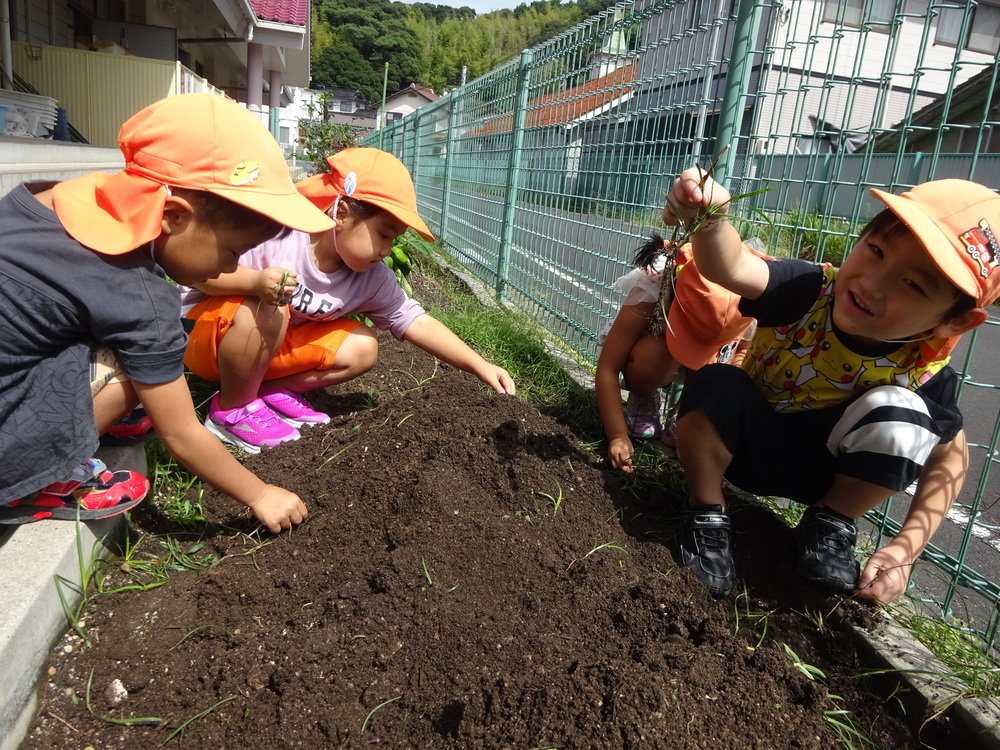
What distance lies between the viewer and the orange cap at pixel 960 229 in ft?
4.48

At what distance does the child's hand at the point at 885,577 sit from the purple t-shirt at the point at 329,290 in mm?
1647

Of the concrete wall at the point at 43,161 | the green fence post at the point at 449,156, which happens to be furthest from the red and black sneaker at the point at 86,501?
the green fence post at the point at 449,156

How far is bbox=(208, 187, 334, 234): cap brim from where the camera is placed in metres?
1.38

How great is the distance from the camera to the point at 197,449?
1590 millimetres

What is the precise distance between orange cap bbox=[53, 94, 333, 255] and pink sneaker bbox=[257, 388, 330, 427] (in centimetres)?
119

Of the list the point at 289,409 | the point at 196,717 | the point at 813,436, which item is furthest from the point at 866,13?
the point at 196,717

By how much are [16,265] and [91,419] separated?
1.24 feet

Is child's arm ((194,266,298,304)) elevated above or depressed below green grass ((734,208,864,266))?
below

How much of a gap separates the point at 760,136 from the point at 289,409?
1.92 meters

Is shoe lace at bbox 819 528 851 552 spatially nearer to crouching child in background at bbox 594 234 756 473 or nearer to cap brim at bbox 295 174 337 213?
crouching child in background at bbox 594 234 756 473

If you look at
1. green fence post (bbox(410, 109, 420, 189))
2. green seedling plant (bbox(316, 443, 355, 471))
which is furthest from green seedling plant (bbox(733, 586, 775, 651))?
green fence post (bbox(410, 109, 420, 189))

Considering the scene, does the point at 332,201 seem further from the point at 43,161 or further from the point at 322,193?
the point at 43,161

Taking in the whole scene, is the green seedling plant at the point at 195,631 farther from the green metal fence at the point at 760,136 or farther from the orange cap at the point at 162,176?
the green metal fence at the point at 760,136

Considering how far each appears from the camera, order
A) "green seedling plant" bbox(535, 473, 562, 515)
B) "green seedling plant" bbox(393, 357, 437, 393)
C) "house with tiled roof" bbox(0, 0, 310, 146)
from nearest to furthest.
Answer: "green seedling plant" bbox(535, 473, 562, 515) → "green seedling plant" bbox(393, 357, 437, 393) → "house with tiled roof" bbox(0, 0, 310, 146)
